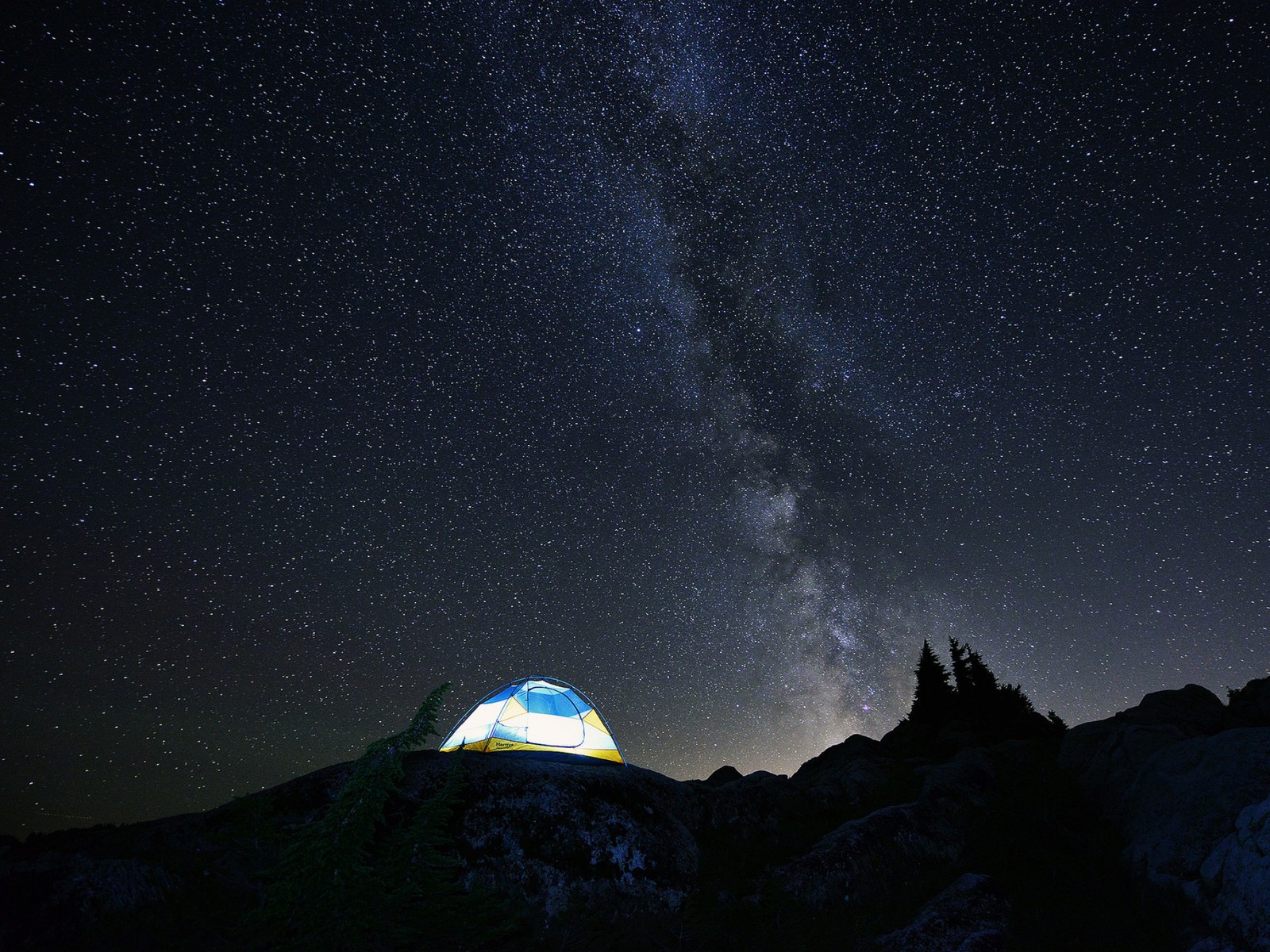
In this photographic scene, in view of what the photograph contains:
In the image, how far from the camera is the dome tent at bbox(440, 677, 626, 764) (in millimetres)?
14664

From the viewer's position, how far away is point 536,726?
15.2 metres

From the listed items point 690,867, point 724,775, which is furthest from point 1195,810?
Answer: point 724,775

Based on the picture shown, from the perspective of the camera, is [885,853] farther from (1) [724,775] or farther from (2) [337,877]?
(1) [724,775]

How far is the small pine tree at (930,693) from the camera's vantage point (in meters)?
32.8

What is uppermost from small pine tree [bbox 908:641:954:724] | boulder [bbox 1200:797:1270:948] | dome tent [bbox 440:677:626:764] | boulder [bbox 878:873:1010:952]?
small pine tree [bbox 908:641:954:724]

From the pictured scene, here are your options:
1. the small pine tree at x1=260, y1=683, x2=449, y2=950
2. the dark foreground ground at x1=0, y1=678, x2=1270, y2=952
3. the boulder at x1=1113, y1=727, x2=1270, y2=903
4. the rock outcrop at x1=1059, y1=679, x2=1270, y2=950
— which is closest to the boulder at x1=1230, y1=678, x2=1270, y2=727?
the rock outcrop at x1=1059, y1=679, x2=1270, y2=950

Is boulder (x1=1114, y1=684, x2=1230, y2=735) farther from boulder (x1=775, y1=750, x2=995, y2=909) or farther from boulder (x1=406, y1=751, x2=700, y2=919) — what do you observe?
boulder (x1=406, y1=751, x2=700, y2=919)

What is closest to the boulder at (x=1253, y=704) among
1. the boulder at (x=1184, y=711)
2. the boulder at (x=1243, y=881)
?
the boulder at (x=1184, y=711)

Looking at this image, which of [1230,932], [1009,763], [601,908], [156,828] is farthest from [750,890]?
[1009,763]

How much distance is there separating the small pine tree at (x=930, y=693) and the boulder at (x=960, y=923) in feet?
84.8

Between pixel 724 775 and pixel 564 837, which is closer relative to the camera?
pixel 564 837

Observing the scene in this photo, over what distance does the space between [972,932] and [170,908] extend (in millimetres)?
11046

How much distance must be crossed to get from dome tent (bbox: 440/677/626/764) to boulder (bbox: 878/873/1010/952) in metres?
7.95

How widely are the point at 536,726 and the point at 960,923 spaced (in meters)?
10.0
